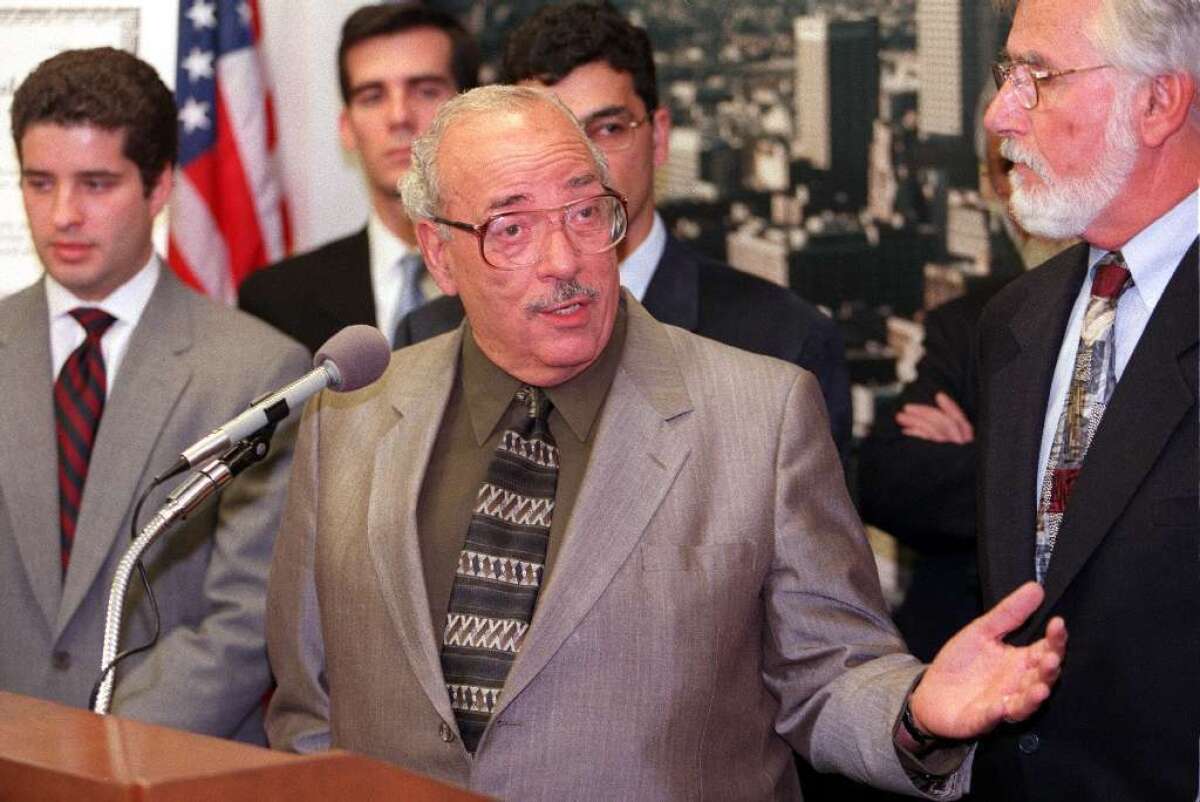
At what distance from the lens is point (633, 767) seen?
260cm

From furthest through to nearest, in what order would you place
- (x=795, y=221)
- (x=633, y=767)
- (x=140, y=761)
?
1. (x=795, y=221)
2. (x=633, y=767)
3. (x=140, y=761)

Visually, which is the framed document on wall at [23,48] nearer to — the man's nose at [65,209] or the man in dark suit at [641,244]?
the man's nose at [65,209]

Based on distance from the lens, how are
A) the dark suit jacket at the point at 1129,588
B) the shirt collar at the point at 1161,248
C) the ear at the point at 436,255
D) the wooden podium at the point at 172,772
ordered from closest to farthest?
the wooden podium at the point at 172,772
the dark suit jacket at the point at 1129,588
the shirt collar at the point at 1161,248
the ear at the point at 436,255

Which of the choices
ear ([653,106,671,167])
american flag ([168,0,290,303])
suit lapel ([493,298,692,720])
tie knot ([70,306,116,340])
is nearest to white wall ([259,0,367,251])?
american flag ([168,0,290,303])

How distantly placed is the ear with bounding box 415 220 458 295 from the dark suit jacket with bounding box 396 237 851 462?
72 cm

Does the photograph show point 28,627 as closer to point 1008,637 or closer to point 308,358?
point 308,358

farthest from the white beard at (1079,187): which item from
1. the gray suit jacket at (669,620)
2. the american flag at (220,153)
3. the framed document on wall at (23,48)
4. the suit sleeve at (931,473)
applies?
the american flag at (220,153)

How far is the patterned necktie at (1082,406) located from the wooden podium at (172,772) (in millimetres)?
1240

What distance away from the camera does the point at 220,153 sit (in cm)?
527

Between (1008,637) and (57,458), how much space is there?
6.55ft

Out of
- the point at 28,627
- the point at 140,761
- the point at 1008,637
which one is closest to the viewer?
the point at 140,761

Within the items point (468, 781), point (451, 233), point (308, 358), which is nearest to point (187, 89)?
point (308, 358)

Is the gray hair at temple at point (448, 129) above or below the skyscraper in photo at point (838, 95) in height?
above

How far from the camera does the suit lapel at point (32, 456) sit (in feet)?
11.6
